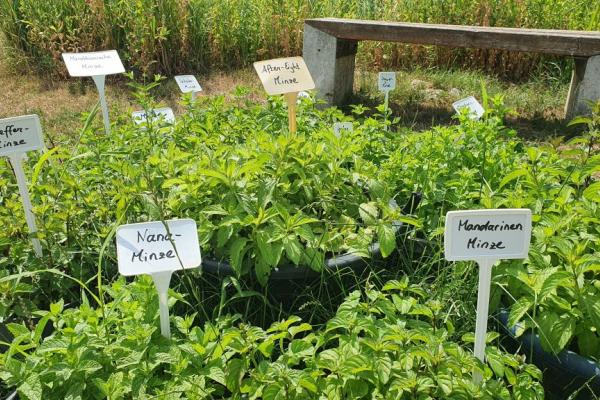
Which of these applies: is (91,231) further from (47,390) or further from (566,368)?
(566,368)

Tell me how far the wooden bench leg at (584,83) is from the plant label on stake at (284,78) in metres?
2.23

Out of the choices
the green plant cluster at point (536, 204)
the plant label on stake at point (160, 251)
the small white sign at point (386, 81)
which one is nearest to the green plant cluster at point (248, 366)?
the plant label on stake at point (160, 251)

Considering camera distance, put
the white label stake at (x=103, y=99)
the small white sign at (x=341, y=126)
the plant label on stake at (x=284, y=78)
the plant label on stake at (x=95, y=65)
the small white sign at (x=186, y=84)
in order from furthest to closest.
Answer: the small white sign at (x=186, y=84)
the plant label on stake at (x=95, y=65)
the white label stake at (x=103, y=99)
the small white sign at (x=341, y=126)
the plant label on stake at (x=284, y=78)

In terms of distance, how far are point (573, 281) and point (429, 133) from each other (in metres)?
1.05

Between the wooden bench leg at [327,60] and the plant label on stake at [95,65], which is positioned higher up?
the plant label on stake at [95,65]

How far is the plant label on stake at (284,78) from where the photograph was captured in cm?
239

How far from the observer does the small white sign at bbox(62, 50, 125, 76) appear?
274 centimetres

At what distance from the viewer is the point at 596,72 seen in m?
3.81

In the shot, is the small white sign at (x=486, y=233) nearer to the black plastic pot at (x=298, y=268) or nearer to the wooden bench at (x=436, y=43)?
the black plastic pot at (x=298, y=268)

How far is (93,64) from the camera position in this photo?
2.79m

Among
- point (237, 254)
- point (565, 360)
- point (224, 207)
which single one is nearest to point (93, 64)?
point (224, 207)

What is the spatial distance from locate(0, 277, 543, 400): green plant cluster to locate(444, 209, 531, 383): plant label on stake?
0.09 m

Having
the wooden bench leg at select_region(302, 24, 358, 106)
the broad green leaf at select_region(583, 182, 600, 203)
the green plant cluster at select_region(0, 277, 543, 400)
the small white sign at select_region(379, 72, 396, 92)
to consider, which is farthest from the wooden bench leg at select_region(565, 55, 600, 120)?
the green plant cluster at select_region(0, 277, 543, 400)

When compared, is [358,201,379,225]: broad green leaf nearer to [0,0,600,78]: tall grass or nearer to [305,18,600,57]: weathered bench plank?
[305,18,600,57]: weathered bench plank
